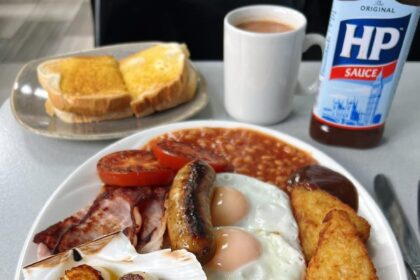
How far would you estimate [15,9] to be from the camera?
5.30m

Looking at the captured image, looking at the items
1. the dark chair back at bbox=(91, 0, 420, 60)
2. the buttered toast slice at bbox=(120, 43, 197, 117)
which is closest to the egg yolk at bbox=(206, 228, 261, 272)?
the buttered toast slice at bbox=(120, 43, 197, 117)

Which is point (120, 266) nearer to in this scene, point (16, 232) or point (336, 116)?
point (16, 232)

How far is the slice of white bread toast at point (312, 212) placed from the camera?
124 cm

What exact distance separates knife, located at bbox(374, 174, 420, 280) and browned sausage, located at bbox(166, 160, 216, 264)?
0.57 metres

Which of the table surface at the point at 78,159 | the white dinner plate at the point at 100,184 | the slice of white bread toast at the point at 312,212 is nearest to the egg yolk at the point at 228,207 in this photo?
the slice of white bread toast at the point at 312,212

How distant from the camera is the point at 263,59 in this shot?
5.57 feet

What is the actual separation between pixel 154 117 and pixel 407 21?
1.05 m

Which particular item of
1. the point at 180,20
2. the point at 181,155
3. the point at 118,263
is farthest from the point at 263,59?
the point at 180,20

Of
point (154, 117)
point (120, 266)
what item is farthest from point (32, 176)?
point (120, 266)

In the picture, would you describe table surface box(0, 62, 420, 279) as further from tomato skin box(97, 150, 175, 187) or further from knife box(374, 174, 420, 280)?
tomato skin box(97, 150, 175, 187)

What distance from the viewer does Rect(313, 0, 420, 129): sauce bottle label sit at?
1418 mm

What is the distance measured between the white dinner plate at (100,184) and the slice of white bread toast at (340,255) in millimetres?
106

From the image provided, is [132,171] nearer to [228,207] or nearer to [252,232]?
[228,207]

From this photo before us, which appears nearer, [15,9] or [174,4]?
[174,4]
